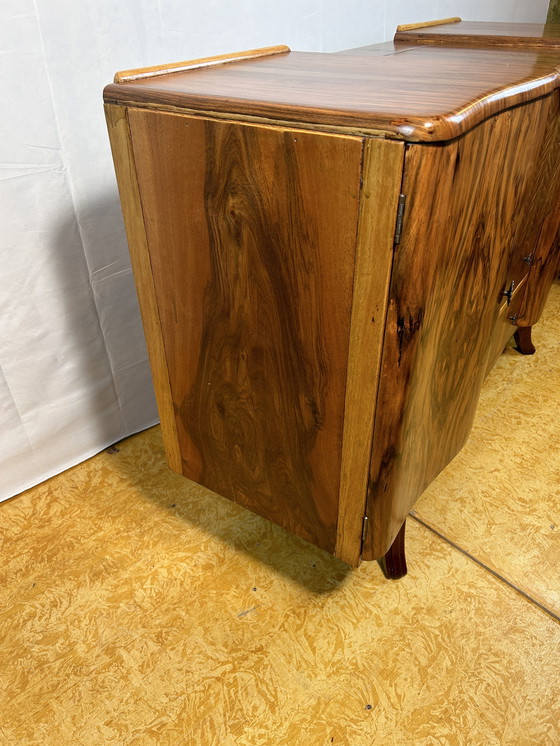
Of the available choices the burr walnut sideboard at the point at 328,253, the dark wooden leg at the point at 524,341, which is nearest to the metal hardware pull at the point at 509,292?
the burr walnut sideboard at the point at 328,253

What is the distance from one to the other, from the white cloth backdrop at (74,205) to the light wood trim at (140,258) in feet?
1.18

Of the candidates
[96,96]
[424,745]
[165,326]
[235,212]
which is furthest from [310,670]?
[96,96]

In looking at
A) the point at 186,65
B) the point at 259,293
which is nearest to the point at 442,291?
the point at 259,293

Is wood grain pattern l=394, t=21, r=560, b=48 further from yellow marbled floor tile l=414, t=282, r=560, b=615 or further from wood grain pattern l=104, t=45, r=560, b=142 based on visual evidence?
yellow marbled floor tile l=414, t=282, r=560, b=615

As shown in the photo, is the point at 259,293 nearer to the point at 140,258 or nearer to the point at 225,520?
the point at 140,258

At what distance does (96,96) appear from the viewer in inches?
43.4

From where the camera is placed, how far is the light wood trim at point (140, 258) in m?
0.77

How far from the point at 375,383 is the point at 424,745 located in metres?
0.59

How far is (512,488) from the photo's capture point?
1.32 meters

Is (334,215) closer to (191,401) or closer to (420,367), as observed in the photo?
(420,367)

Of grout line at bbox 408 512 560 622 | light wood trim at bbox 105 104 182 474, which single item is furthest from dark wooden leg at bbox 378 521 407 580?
light wood trim at bbox 105 104 182 474

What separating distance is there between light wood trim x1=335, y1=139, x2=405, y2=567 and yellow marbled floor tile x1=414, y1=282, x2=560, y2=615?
461mm

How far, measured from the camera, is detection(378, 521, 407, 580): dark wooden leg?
3.58ft

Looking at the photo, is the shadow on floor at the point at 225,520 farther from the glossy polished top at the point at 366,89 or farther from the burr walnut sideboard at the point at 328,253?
the glossy polished top at the point at 366,89
